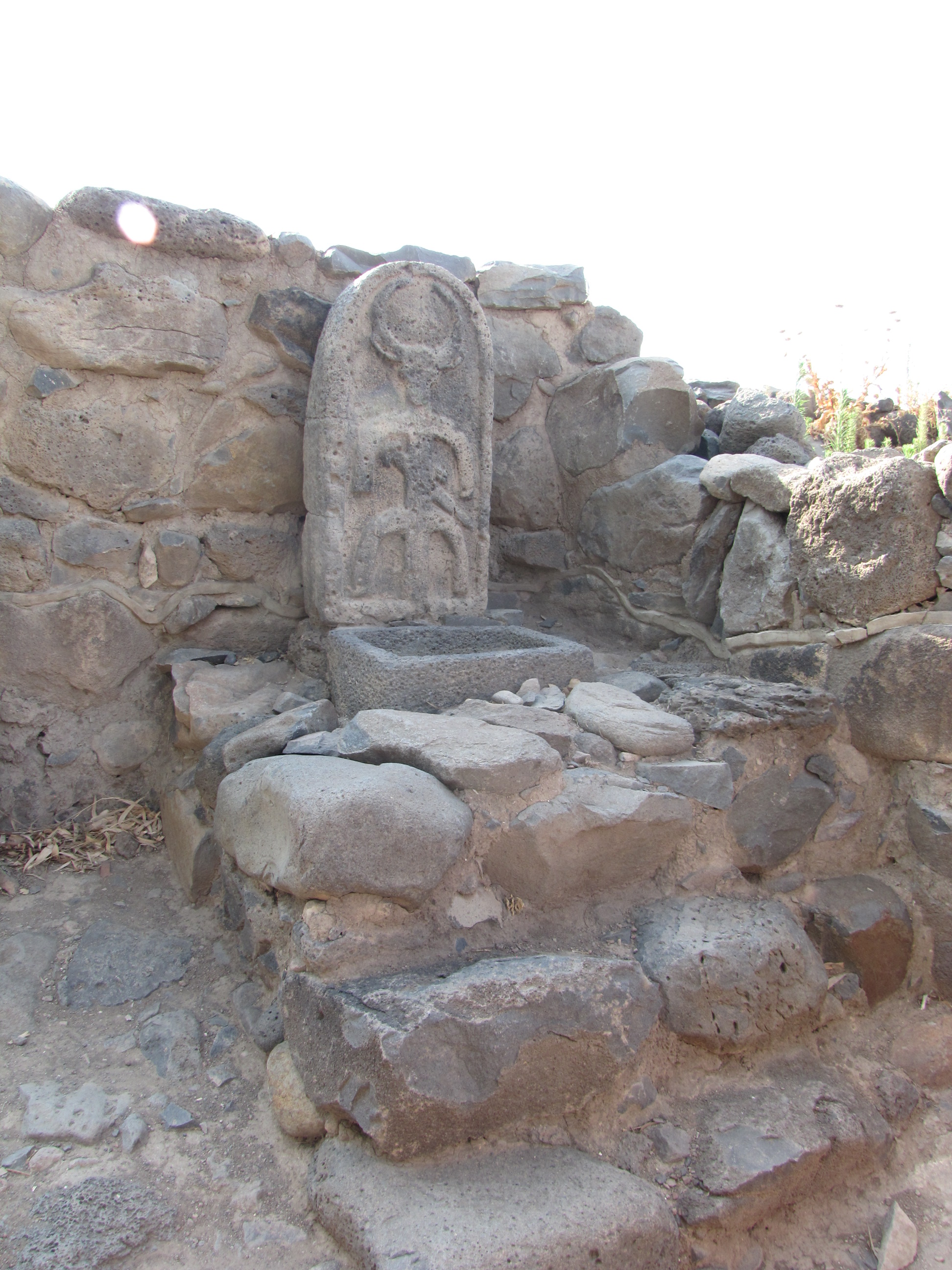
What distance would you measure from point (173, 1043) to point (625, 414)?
2.50m

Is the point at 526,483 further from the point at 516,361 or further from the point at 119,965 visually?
the point at 119,965

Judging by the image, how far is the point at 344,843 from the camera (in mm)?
1535

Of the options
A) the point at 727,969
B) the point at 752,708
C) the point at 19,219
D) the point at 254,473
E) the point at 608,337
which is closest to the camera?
the point at 727,969

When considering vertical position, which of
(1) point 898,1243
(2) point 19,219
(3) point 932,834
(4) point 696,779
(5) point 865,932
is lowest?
(1) point 898,1243

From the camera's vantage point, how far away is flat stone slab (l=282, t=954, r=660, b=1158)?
4.44ft

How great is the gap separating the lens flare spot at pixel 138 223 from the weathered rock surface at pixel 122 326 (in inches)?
4.2

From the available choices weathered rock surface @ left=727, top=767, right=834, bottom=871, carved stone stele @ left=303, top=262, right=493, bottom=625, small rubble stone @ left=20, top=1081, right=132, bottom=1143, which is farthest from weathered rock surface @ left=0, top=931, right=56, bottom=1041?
weathered rock surface @ left=727, top=767, right=834, bottom=871

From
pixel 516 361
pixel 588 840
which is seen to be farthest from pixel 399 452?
pixel 588 840

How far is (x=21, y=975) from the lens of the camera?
6.25 ft

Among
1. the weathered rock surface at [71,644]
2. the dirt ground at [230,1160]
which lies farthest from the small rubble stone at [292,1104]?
the weathered rock surface at [71,644]

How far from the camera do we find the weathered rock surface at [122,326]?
2.45 m

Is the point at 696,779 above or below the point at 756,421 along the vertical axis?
below

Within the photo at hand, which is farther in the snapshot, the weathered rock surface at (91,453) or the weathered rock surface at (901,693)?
the weathered rock surface at (91,453)

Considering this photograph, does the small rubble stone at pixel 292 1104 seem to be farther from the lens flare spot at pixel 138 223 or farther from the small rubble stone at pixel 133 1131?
the lens flare spot at pixel 138 223
